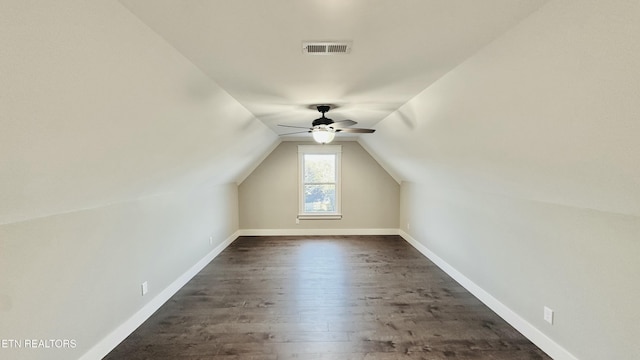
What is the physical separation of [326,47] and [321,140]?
1.58 m

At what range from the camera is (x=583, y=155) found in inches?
63.3

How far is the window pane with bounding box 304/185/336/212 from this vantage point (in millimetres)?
6660

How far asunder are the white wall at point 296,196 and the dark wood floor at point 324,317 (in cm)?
182

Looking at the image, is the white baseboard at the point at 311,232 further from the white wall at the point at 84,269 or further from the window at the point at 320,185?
the white wall at the point at 84,269

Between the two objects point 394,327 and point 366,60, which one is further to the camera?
point 394,327

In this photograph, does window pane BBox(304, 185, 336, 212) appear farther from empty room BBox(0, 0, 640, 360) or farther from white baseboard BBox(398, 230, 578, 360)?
white baseboard BBox(398, 230, 578, 360)

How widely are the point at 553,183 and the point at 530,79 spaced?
3.18ft

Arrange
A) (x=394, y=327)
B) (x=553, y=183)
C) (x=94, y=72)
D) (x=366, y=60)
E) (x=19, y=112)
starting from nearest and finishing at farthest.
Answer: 1. (x=19, y=112)
2. (x=94, y=72)
3. (x=366, y=60)
4. (x=553, y=183)
5. (x=394, y=327)

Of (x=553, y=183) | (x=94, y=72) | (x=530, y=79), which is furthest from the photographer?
(x=553, y=183)

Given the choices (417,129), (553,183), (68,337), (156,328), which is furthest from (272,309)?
(553,183)

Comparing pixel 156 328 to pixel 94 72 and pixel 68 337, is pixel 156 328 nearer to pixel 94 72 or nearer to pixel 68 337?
pixel 68 337

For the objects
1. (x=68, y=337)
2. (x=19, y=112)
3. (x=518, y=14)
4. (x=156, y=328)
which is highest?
(x=518, y=14)

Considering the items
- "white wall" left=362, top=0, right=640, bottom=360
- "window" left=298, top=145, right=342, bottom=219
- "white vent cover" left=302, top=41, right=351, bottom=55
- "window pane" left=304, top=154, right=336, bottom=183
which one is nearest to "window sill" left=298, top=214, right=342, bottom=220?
"window" left=298, top=145, right=342, bottom=219

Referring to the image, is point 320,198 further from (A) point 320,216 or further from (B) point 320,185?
(A) point 320,216
